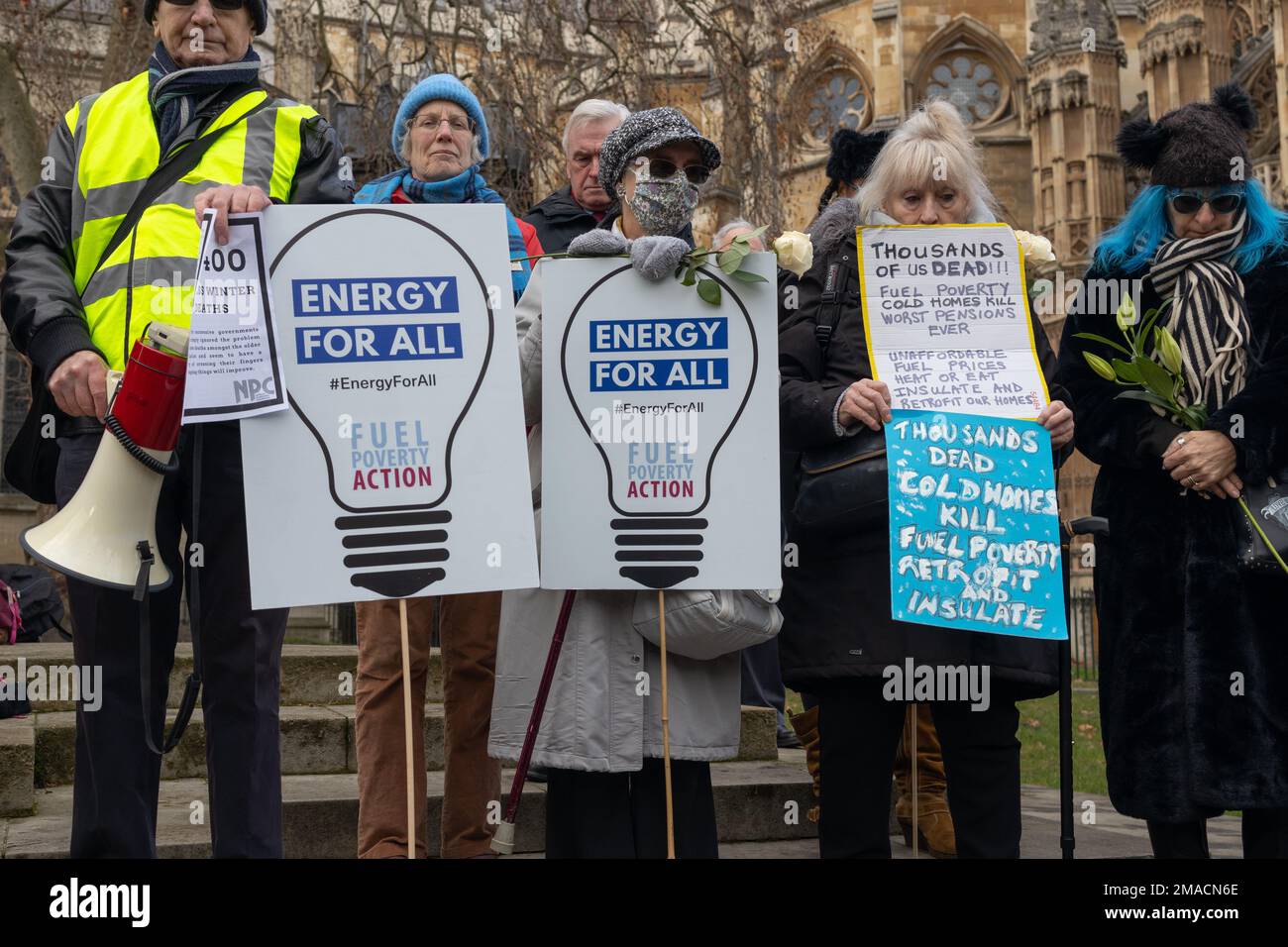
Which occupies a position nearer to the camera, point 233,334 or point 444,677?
point 233,334

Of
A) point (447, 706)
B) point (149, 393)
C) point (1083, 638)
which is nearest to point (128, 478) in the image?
point (149, 393)

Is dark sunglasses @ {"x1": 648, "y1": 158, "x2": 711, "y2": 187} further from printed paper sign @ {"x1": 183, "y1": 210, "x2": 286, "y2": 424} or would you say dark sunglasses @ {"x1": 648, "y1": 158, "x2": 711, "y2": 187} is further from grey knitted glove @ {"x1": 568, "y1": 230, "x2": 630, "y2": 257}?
printed paper sign @ {"x1": 183, "y1": 210, "x2": 286, "y2": 424}

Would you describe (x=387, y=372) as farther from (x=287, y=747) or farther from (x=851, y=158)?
(x=287, y=747)

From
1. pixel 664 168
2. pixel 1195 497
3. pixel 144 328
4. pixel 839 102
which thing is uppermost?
pixel 839 102

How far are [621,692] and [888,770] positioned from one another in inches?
30.7

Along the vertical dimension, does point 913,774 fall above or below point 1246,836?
above

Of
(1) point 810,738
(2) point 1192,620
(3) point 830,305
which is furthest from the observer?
(1) point 810,738

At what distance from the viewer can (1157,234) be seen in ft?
16.4

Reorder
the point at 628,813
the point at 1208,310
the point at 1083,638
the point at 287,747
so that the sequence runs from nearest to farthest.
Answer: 1. the point at 628,813
2. the point at 1208,310
3. the point at 287,747
4. the point at 1083,638

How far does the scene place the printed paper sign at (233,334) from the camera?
12.1ft

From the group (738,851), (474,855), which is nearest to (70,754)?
(474,855)

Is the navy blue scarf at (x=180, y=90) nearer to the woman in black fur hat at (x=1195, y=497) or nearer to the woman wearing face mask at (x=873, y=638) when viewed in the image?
the woman wearing face mask at (x=873, y=638)
